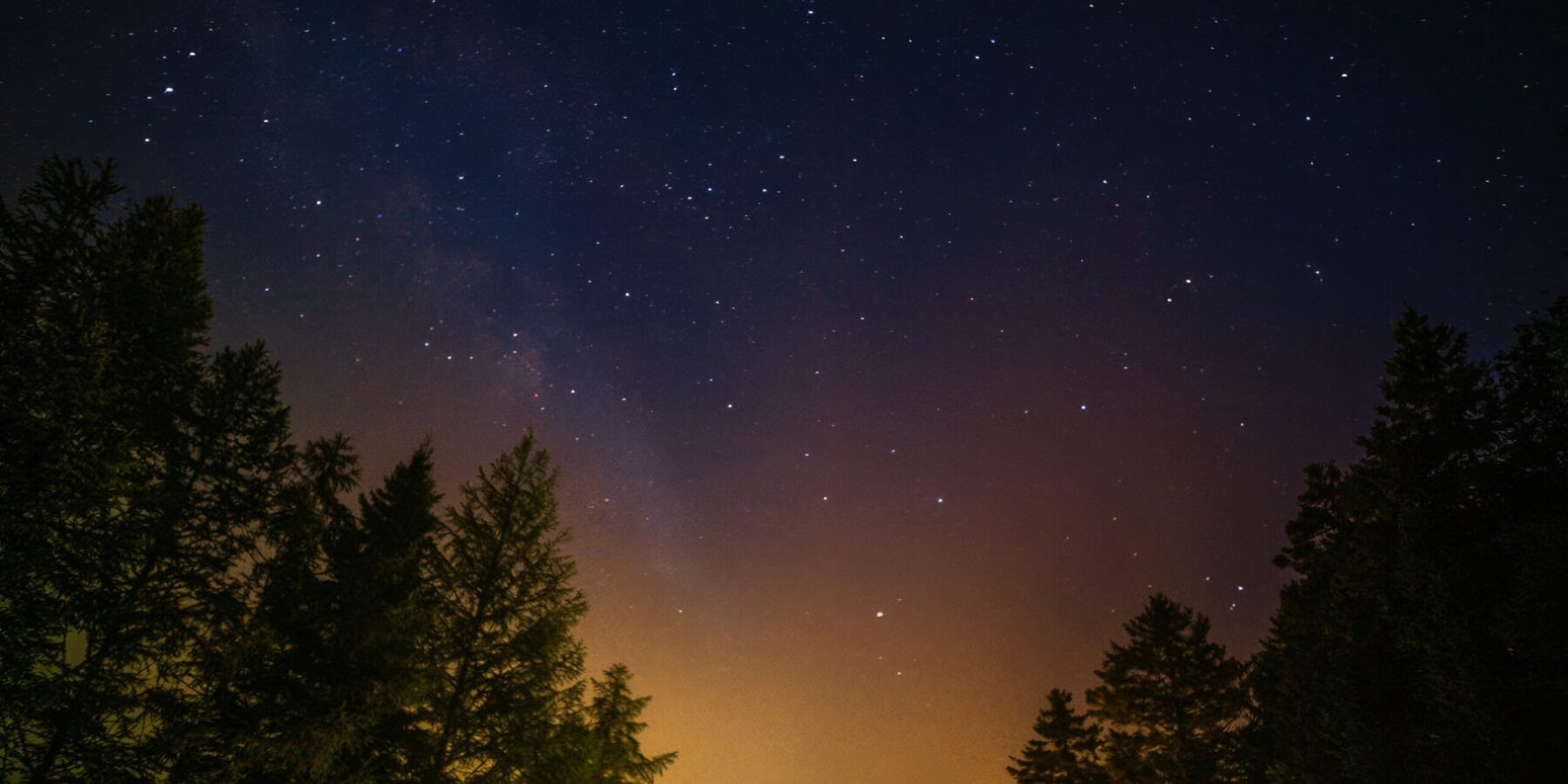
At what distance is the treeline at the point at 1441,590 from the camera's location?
12984mm

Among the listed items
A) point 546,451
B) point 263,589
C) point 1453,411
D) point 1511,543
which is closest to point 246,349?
point 263,589

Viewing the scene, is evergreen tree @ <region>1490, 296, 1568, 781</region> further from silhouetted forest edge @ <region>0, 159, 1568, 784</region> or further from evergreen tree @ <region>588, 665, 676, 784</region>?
evergreen tree @ <region>588, 665, 676, 784</region>

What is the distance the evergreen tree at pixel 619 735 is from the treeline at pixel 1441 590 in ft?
56.2

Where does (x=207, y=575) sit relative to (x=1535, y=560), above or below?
below

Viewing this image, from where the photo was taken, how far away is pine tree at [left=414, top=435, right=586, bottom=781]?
36.4 feet

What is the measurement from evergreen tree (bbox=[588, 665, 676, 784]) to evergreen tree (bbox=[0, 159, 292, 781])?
34.2ft

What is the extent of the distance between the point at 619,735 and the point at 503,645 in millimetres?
8451

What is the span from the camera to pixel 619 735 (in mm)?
18531

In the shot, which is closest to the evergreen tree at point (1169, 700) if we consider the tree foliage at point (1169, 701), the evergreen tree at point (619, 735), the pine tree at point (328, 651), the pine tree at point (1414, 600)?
the tree foliage at point (1169, 701)

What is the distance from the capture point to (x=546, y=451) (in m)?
13.9

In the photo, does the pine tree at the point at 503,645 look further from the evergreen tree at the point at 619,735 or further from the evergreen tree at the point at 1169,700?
the evergreen tree at the point at 1169,700

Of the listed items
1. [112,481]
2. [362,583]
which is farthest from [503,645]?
[112,481]

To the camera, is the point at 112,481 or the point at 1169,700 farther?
the point at 1169,700

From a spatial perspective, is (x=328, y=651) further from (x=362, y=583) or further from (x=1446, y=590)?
(x=1446, y=590)
